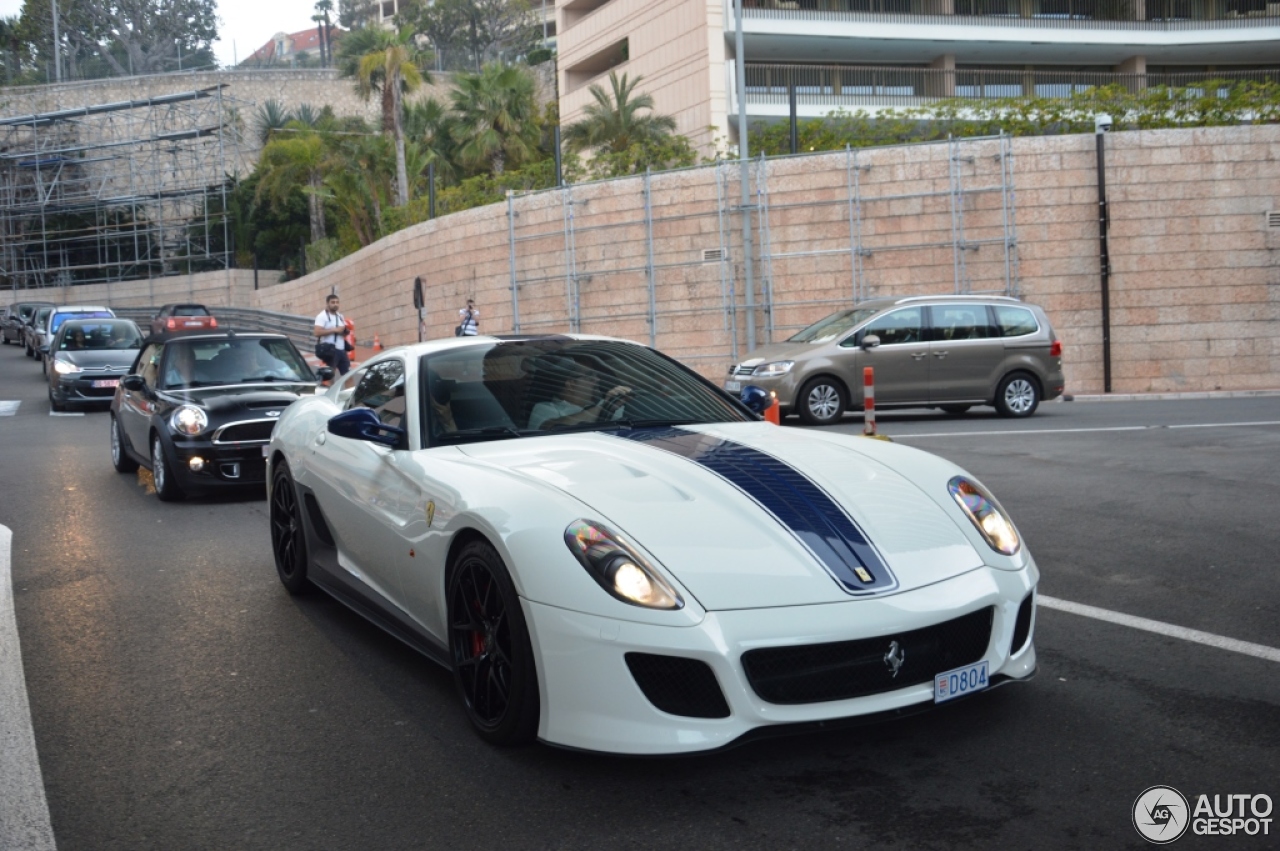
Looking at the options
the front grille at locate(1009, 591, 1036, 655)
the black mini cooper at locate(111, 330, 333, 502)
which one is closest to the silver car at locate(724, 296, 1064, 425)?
the black mini cooper at locate(111, 330, 333, 502)

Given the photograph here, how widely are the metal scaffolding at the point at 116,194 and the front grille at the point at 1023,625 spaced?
216 ft

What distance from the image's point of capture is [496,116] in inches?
1935

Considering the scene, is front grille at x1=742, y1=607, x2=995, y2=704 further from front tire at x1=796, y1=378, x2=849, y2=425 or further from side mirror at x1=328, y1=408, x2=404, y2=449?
front tire at x1=796, y1=378, x2=849, y2=425

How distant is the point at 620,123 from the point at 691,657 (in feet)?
134

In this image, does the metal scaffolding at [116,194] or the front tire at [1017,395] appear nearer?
the front tire at [1017,395]

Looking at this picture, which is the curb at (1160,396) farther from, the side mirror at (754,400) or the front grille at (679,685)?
the front grille at (679,685)

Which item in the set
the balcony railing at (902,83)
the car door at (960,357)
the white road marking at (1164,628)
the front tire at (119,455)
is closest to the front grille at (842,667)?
the white road marking at (1164,628)

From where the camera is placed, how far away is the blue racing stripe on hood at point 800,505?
12.7 ft

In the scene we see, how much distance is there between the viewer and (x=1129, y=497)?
933cm

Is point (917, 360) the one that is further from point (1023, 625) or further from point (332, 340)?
point (1023, 625)

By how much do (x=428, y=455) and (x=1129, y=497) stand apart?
6195 millimetres

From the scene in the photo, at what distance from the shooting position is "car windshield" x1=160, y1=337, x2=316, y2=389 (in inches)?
444

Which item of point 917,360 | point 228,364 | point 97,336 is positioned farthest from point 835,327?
point 97,336

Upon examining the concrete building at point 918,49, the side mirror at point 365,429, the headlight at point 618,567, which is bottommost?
the headlight at point 618,567
